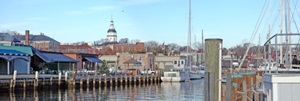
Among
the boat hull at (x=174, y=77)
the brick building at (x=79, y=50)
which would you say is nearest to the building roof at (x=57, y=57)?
the boat hull at (x=174, y=77)

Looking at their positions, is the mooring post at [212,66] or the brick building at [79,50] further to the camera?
the brick building at [79,50]

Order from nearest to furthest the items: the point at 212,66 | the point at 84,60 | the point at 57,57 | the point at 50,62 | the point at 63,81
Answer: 1. the point at 212,66
2. the point at 63,81
3. the point at 50,62
4. the point at 57,57
5. the point at 84,60

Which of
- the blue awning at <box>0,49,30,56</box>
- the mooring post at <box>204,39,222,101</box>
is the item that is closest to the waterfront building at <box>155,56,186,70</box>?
the blue awning at <box>0,49,30,56</box>

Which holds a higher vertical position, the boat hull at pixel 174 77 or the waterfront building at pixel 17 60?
the waterfront building at pixel 17 60

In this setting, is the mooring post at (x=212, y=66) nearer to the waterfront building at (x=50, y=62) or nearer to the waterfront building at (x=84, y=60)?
the waterfront building at (x=50, y=62)

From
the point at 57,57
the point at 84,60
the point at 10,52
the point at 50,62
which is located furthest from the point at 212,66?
the point at 84,60

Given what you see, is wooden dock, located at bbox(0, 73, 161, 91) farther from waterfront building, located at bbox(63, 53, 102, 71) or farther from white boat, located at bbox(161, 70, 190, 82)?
waterfront building, located at bbox(63, 53, 102, 71)

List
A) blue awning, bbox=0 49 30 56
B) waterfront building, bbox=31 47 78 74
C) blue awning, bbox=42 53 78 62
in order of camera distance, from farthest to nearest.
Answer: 1. blue awning, bbox=42 53 78 62
2. waterfront building, bbox=31 47 78 74
3. blue awning, bbox=0 49 30 56

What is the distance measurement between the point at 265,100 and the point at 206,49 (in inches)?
114

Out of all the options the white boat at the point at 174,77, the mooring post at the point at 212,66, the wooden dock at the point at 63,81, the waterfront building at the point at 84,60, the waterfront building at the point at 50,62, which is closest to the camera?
the mooring post at the point at 212,66

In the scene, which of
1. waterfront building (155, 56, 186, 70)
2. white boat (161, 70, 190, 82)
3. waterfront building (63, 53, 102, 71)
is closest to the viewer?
waterfront building (63, 53, 102, 71)

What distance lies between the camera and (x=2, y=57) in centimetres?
5491

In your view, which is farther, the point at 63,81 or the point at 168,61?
the point at 168,61

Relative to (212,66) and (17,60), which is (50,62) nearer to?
Result: (17,60)
